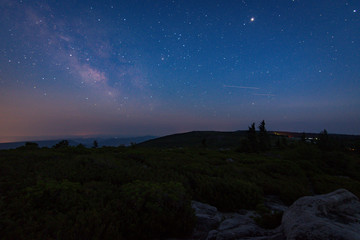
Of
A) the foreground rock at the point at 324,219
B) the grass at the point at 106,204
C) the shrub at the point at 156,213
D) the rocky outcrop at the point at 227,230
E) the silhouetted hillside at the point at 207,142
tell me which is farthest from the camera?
the silhouetted hillside at the point at 207,142

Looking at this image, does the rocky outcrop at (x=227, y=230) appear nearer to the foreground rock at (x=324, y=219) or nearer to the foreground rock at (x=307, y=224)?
the foreground rock at (x=307, y=224)

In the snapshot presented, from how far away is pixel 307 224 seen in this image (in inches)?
101

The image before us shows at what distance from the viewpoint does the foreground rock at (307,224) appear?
235 centimetres

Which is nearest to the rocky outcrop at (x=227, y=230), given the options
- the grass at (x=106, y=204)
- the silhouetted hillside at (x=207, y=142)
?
the grass at (x=106, y=204)

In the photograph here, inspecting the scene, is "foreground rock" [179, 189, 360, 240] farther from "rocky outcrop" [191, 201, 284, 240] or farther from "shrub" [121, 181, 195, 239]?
"shrub" [121, 181, 195, 239]

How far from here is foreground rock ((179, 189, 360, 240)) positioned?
2.35 m

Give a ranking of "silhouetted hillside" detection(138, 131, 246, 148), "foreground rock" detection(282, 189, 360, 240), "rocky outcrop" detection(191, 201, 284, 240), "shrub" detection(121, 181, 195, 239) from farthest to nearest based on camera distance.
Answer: "silhouetted hillside" detection(138, 131, 246, 148), "shrub" detection(121, 181, 195, 239), "rocky outcrop" detection(191, 201, 284, 240), "foreground rock" detection(282, 189, 360, 240)

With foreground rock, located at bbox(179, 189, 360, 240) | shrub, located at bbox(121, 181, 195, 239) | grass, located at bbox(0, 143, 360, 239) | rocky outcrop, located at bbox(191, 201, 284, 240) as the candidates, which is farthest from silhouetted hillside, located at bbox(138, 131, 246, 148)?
shrub, located at bbox(121, 181, 195, 239)

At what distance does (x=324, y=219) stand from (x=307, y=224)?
0.76 metres

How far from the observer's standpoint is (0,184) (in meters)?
5.55

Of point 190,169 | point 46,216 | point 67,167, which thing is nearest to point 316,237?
point 46,216

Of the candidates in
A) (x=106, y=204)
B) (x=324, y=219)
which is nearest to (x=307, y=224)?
(x=324, y=219)

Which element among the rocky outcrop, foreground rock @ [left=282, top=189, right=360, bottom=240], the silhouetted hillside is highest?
foreground rock @ [left=282, top=189, right=360, bottom=240]

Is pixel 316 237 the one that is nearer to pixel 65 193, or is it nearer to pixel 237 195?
pixel 237 195
